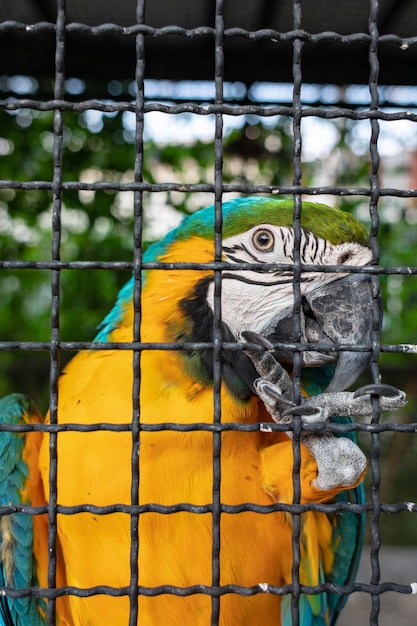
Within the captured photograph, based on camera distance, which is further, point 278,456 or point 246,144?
point 246,144

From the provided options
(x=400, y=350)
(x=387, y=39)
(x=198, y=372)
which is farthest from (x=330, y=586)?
(x=387, y=39)

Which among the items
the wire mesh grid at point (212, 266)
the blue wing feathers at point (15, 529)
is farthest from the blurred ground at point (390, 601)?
the wire mesh grid at point (212, 266)

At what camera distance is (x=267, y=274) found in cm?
149

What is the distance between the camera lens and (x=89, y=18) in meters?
2.78

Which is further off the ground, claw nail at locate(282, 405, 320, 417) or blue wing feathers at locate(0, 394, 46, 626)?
claw nail at locate(282, 405, 320, 417)

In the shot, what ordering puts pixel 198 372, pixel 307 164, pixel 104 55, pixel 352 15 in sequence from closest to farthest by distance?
pixel 198 372 → pixel 352 15 → pixel 104 55 → pixel 307 164

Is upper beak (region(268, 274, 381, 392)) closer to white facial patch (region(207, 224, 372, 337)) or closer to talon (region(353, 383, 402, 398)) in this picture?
white facial patch (region(207, 224, 372, 337))

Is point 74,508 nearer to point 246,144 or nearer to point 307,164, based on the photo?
point 246,144

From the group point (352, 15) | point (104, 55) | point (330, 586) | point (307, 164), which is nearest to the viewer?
point (330, 586)

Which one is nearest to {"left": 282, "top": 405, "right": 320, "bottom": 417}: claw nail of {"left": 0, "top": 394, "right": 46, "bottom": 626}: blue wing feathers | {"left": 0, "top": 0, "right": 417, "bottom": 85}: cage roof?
{"left": 0, "top": 394, "right": 46, "bottom": 626}: blue wing feathers

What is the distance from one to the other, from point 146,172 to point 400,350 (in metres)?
2.28

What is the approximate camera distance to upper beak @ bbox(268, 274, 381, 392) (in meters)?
1.38

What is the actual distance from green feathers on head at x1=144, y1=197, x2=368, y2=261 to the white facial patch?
0.02 m

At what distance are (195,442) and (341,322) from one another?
1.50ft
